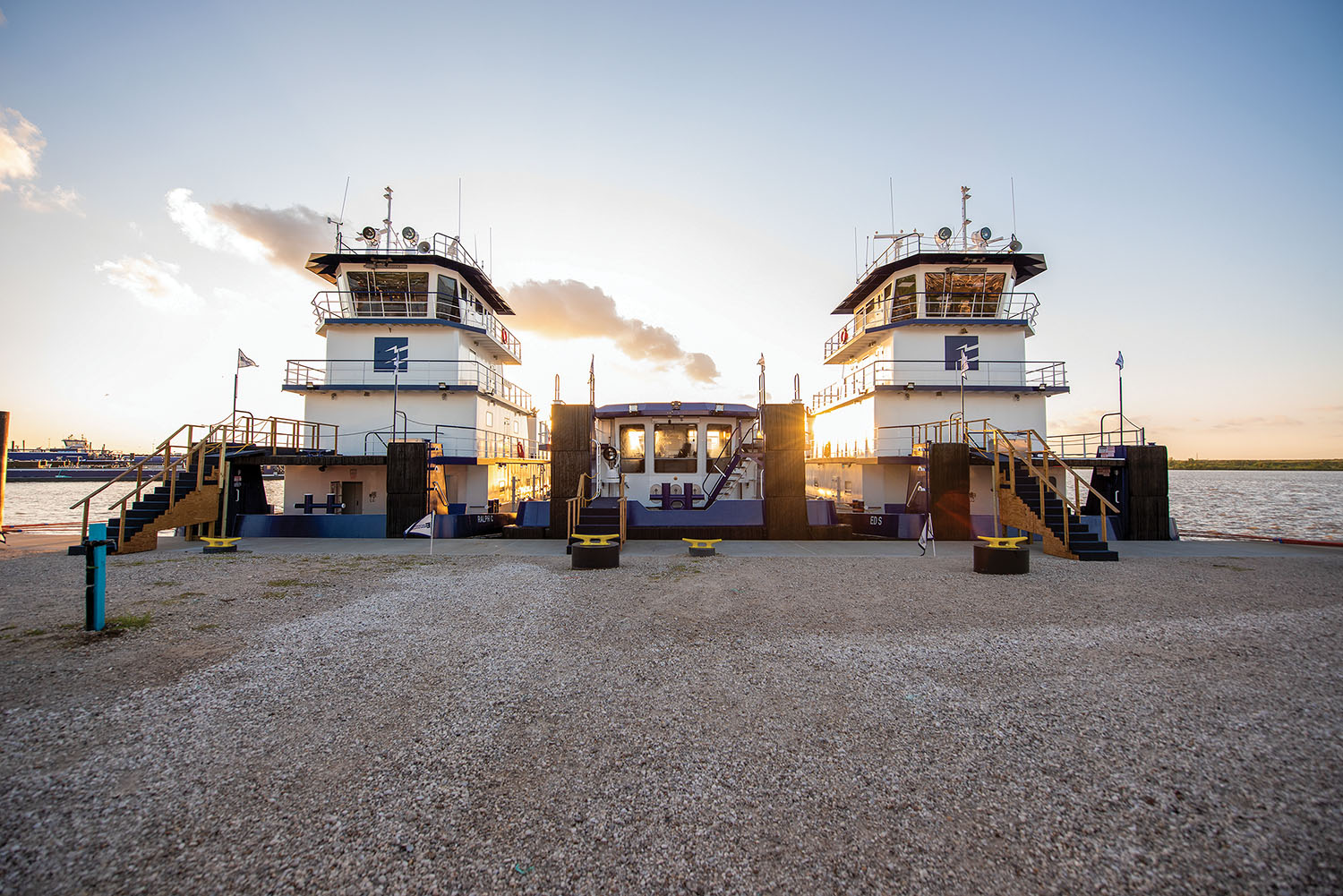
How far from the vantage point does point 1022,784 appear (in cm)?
352

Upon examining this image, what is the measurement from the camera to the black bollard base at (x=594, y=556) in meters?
11.2

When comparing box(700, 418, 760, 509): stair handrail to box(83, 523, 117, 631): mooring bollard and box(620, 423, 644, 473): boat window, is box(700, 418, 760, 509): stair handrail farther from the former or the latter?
box(83, 523, 117, 631): mooring bollard

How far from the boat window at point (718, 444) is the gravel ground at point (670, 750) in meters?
9.12

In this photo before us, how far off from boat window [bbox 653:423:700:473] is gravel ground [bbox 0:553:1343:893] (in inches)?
A: 354

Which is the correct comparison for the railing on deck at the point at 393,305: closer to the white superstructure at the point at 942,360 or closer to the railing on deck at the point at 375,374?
the railing on deck at the point at 375,374

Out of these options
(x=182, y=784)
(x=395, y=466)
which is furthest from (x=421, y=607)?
(x=395, y=466)

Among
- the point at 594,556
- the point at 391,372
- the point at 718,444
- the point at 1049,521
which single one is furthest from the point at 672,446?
the point at 391,372

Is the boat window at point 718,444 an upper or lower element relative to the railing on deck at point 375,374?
lower

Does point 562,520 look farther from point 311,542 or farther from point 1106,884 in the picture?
point 1106,884

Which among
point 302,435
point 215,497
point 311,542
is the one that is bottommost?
point 311,542

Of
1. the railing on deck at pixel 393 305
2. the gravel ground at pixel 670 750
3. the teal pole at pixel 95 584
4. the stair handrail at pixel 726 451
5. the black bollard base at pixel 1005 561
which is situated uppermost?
the railing on deck at pixel 393 305

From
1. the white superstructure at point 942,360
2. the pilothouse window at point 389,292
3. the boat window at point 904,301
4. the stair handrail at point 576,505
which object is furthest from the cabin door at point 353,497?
the boat window at point 904,301

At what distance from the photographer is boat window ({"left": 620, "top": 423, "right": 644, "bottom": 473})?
1698 cm

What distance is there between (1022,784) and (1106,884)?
87 cm
